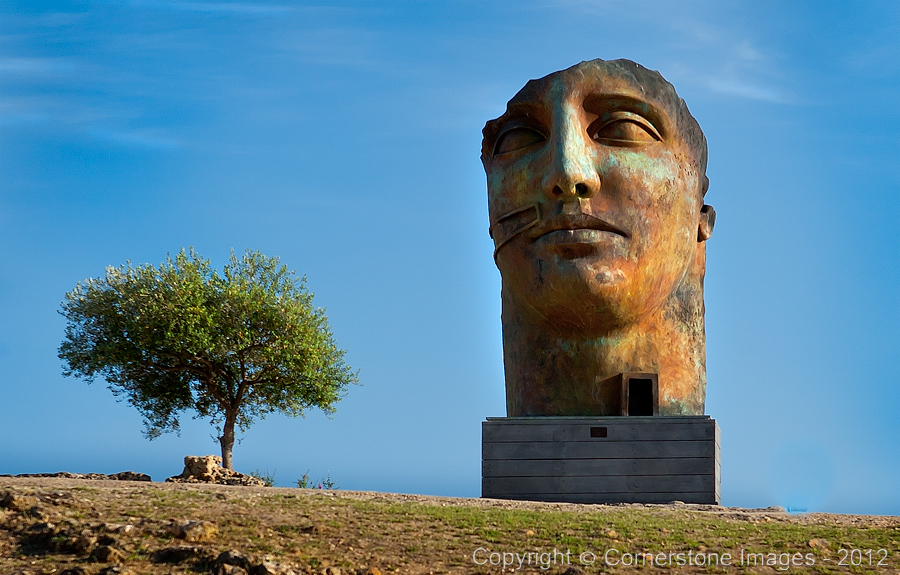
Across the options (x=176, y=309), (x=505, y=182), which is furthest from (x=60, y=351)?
(x=505, y=182)

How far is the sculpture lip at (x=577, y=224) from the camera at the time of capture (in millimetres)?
17672

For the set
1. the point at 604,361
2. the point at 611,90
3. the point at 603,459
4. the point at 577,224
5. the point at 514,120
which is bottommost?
the point at 603,459

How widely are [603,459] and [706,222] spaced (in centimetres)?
488

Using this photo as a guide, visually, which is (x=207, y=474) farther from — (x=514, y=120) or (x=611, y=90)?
(x=611, y=90)

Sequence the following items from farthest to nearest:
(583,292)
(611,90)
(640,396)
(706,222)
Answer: (706,222) → (640,396) → (611,90) → (583,292)

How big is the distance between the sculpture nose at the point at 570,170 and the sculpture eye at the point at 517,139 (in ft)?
2.57

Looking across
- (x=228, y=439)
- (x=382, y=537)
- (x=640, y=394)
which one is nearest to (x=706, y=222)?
(x=640, y=394)

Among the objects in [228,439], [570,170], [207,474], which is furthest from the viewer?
[228,439]

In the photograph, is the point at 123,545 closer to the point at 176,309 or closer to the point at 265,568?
the point at 265,568

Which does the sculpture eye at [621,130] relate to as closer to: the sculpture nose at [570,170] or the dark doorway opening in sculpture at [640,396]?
the sculpture nose at [570,170]

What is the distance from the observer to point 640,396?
18.6m

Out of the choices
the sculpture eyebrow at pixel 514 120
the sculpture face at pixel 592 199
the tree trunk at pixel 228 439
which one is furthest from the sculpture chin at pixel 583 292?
the tree trunk at pixel 228 439

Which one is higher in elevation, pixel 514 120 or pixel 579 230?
pixel 514 120

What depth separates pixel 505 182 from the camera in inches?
735
